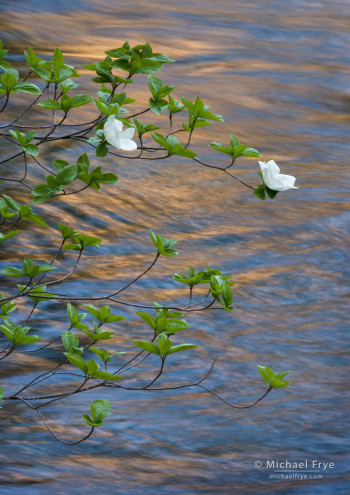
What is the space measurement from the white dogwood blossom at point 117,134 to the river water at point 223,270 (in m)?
0.81

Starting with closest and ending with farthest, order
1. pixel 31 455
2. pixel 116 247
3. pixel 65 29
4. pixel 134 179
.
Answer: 1. pixel 31 455
2. pixel 116 247
3. pixel 134 179
4. pixel 65 29

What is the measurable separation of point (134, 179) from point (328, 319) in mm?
1402

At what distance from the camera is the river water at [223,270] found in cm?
185

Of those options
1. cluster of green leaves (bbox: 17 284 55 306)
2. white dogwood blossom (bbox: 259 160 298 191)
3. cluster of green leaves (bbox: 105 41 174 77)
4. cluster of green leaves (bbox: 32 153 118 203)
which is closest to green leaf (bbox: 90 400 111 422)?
cluster of green leaves (bbox: 17 284 55 306)

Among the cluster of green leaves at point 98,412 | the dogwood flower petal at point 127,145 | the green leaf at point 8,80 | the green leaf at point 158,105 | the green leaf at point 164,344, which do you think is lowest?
the cluster of green leaves at point 98,412

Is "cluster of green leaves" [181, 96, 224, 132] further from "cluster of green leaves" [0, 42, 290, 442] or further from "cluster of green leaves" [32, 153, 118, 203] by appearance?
"cluster of green leaves" [32, 153, 118, 203]

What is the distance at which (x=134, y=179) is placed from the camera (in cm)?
374

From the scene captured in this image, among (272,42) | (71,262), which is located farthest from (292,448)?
(272,42)

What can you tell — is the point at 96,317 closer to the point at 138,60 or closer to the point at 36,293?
the point at 36,293

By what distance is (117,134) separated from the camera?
1327 mm

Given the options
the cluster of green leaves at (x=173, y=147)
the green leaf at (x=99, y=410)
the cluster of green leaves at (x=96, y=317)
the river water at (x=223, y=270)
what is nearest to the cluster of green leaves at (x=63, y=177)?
the cluster of green leaves at (x=173, y=147)

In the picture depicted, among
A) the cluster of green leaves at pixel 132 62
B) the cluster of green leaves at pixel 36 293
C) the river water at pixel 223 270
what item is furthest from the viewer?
the river water at pixel 223 270

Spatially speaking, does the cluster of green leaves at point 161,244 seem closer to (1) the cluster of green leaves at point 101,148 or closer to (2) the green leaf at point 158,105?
(1) the cluster of green leaves at point 101,148

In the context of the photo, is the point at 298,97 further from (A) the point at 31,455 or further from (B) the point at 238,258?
(A) the point at 31,455
